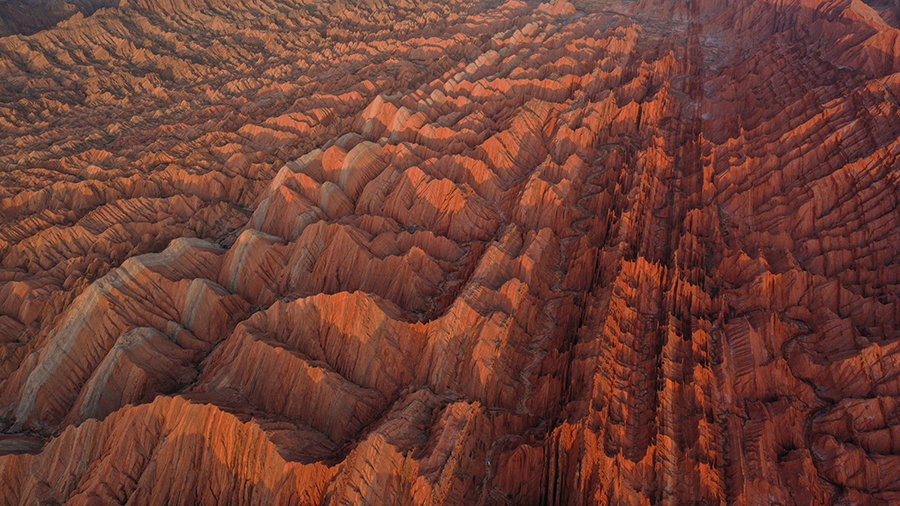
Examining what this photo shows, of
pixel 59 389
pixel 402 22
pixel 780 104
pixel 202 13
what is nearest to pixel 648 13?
pixel 402 22

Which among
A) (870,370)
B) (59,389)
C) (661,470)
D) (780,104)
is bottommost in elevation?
(59,389)

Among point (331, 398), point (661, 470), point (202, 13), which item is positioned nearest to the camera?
point (661, 470)

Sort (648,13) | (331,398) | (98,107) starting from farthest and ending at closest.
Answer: (648,13)
(98,107)
(331,398)

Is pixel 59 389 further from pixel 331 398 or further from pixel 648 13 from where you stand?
pixel 648 13

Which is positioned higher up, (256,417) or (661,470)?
(661,470)

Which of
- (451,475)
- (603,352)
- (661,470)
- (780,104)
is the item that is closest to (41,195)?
(451,475)

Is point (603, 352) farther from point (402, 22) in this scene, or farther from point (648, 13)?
point (402, 22)

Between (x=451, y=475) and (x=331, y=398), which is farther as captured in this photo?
(x=331, y=398)
